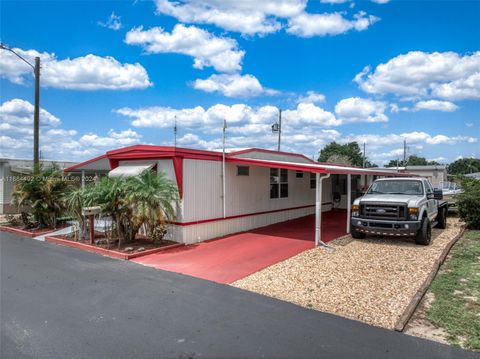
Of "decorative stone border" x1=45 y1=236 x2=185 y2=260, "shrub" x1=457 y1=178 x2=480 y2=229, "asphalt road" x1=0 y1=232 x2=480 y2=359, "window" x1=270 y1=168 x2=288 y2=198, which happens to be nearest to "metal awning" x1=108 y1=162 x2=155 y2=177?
"decorative stone border" x1=45 y1=236 x2=185 y2=260

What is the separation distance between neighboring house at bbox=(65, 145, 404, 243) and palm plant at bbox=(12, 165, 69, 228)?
5.44 ft

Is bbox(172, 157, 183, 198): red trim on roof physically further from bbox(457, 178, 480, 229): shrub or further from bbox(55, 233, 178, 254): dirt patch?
bbox(457, 178, 480, 229): shrub

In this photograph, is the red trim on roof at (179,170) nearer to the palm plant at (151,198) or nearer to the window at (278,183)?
the palm plant at (151,198)

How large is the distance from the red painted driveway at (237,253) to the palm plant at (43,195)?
5713 mm

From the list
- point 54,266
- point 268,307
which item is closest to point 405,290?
point 268,307

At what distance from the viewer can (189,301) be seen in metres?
5.26

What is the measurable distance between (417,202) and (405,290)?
417cm

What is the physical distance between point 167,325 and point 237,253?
13.7 feet

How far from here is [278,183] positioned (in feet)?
44.2

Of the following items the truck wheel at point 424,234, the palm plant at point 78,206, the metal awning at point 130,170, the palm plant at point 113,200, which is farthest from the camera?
the palm plant at point 78,206

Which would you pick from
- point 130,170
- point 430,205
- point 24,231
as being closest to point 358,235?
point 430,205

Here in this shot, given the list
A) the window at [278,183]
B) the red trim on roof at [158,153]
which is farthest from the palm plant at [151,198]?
the window at [278,183]

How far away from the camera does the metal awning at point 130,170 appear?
9.63 meters

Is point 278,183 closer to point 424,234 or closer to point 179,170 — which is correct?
point 179,170
